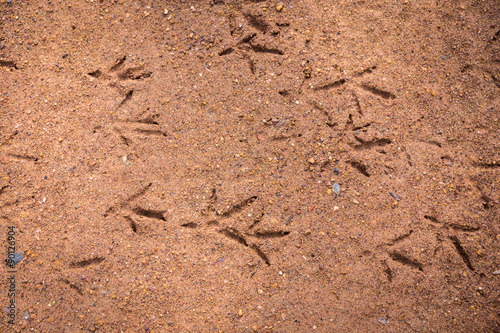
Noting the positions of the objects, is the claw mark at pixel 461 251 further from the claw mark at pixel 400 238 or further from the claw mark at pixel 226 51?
the claw mark at pixel 226 51

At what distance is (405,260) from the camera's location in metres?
1.88

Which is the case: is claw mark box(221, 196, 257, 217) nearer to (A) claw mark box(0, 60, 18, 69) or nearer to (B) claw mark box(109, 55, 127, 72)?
(B) claw mark box(109, 55, 127, 72)

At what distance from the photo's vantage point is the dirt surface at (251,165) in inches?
71.0

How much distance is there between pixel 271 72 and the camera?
81.5 inches

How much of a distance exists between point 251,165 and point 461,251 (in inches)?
55.5

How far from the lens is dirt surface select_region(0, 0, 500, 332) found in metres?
1.80

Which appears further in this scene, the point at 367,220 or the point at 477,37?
the point at 477,37

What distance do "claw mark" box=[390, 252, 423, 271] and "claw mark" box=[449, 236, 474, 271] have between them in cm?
27

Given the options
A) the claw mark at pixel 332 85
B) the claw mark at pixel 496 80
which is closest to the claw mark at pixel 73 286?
the claw mark at pixel 332 85

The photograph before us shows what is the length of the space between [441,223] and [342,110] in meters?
0.94

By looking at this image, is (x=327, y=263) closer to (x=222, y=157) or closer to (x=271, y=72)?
(x=222, y=157)

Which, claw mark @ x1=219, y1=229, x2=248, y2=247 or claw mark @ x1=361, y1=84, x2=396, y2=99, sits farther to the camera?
claw mark @ x1=361, y1=84, x2=396, y2=99

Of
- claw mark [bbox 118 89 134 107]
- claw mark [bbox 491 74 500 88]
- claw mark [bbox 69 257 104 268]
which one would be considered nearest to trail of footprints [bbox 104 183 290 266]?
claw mark [bbox 69 257 104 268]

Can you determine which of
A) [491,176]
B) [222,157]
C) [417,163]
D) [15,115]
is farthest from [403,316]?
[15,115]
